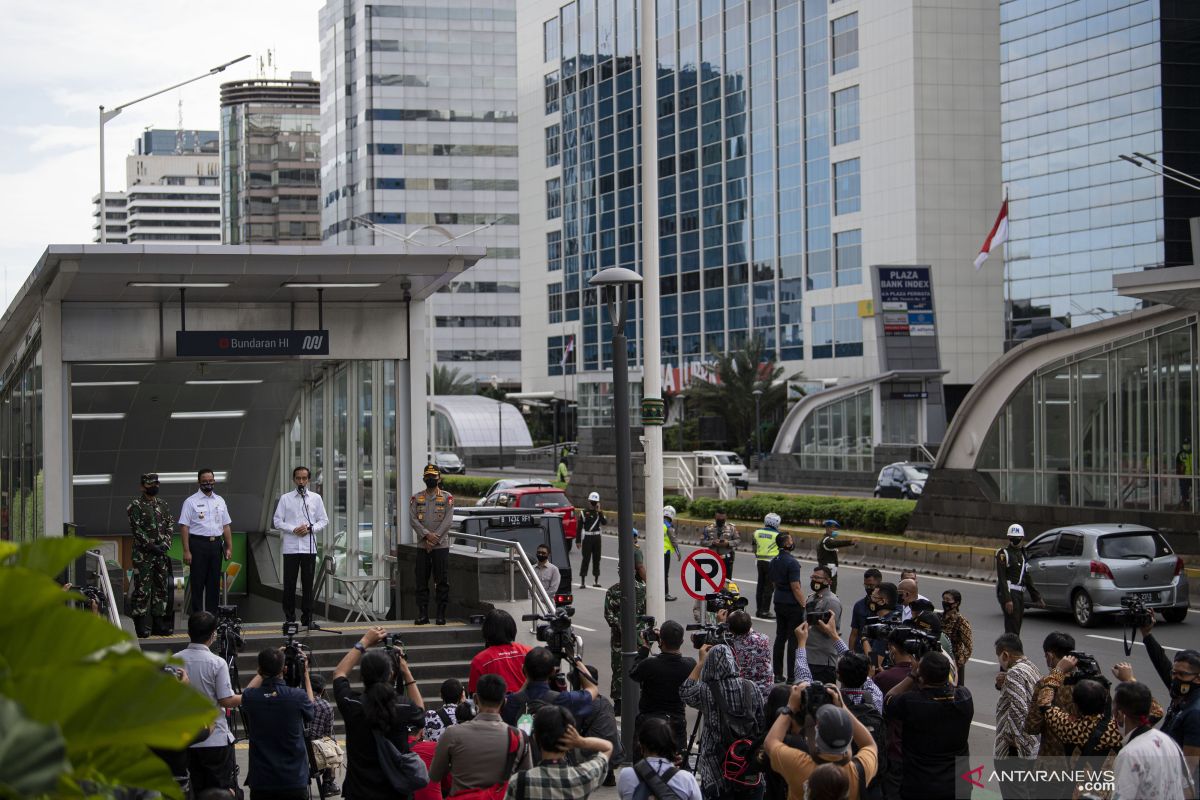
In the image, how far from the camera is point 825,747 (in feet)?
20.9

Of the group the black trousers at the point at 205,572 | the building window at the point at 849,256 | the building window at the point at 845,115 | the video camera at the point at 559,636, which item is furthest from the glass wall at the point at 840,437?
the video camera at the point at 559,636

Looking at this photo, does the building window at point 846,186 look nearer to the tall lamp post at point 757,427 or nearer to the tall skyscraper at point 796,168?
the tall skyscraper at point 796,168

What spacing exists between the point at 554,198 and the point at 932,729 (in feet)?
309

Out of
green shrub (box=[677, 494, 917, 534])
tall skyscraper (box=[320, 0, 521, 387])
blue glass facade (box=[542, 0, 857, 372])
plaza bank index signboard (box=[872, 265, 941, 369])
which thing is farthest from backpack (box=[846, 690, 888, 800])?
tall skyscraper (box=[320, 0, 521, 387])

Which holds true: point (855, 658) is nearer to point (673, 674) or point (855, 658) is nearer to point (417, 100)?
point (673, 674)

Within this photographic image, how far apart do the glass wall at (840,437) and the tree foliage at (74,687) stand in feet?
190

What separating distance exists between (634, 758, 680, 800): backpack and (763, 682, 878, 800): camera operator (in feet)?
1.83

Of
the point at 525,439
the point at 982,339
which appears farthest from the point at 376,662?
the point at 525,439

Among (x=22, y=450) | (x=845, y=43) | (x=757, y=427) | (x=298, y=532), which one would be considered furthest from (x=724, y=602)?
(x=845, y=43)

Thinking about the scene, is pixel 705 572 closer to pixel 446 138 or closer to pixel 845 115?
pixel 845 115

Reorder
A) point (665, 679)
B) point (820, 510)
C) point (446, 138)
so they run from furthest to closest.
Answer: point (446, 138), point (820, 510), point (665, 679)

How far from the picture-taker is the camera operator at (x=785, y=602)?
16422 mm

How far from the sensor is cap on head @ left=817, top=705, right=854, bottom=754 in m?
6.35

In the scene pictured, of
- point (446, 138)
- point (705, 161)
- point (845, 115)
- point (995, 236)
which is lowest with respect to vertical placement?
point (995, 236)
